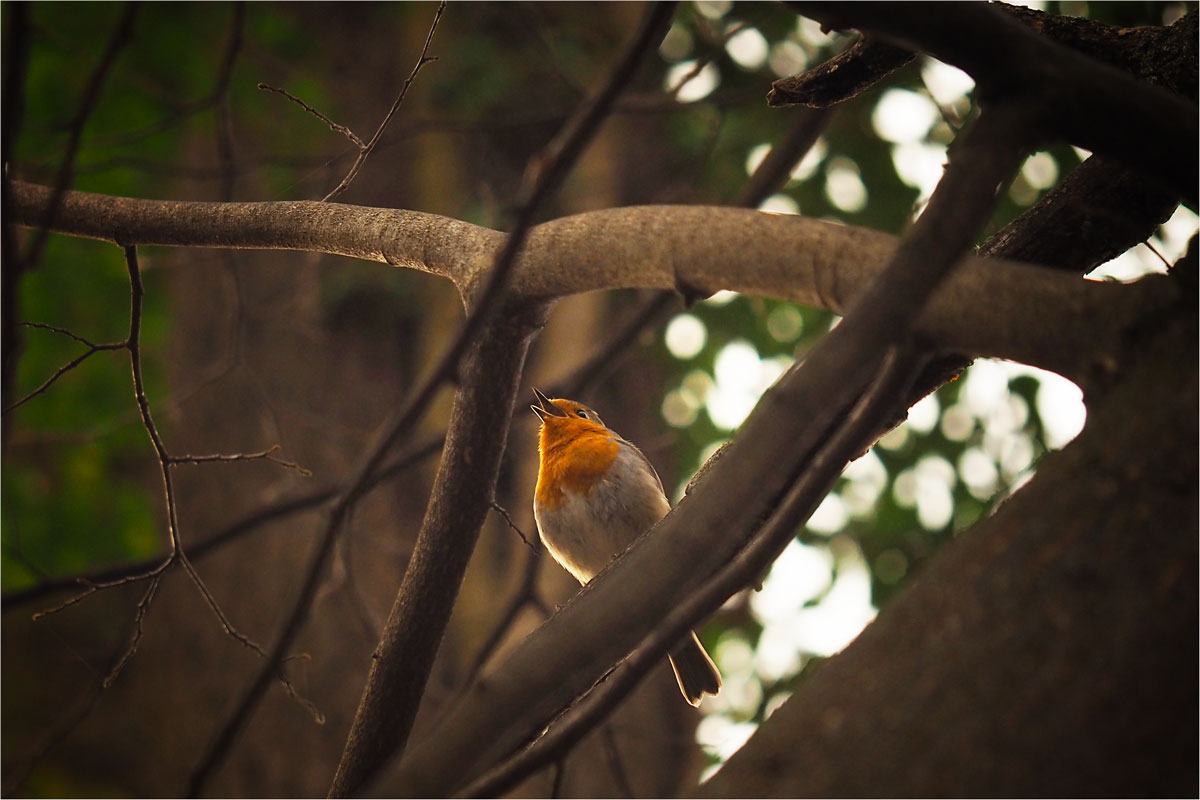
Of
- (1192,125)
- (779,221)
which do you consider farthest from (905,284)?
(1192,125)

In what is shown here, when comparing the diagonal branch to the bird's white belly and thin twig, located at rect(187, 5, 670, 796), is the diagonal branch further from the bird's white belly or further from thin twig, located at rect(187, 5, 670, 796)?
the bird's white belly

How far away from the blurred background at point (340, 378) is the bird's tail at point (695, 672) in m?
0.81

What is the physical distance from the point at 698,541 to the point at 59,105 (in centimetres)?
412

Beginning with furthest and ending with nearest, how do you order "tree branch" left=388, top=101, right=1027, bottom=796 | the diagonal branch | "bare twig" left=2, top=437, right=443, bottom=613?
"bare twig" left=2, top=437, right=443, bottom=613 < the diagonal branch < "tree branch" left=388, top=101, right=1027, bottom=796

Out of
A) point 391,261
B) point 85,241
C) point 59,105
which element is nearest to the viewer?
point 391,261

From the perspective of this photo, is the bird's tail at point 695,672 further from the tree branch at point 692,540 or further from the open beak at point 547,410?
the tree branch at point 692,540

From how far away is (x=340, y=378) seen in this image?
5270mm

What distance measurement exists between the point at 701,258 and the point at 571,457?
259 cm

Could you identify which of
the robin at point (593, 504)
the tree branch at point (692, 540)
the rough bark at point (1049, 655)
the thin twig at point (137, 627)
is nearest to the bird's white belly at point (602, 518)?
the robin at point (593, 504)

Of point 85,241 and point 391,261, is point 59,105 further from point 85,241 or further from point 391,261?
point 391,261

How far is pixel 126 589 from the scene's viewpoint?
16.4ft

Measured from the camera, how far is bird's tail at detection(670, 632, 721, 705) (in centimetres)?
347

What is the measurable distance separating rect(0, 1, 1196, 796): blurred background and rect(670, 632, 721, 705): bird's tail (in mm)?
808

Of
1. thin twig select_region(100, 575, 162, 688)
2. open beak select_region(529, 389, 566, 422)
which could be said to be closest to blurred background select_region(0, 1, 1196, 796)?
open beak select_region(529, 389, 566, 422)
